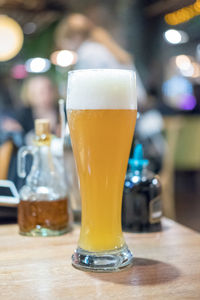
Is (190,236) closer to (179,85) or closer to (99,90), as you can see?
(99,90)

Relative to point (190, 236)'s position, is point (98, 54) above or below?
above

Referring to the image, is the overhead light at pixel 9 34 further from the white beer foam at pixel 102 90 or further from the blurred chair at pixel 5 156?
the white beer foam at pixel 102 90

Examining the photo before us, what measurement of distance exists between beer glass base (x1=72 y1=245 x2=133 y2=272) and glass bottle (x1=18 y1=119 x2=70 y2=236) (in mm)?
216

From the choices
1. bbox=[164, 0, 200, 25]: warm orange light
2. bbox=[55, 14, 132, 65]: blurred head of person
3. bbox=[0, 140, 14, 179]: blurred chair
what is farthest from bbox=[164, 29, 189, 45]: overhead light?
bbox=[0, 140, 14, 179]: blurred chair

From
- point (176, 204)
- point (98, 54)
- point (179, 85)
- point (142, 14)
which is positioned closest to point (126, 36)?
point (142, 14)

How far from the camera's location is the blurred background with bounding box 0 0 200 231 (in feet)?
11.1

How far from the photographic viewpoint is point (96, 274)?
67 cm

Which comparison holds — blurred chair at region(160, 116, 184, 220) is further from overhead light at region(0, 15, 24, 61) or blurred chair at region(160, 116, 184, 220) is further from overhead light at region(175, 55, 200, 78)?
overhead light at region(175, 55, 200, 78)

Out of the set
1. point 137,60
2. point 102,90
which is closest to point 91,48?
point 102,90

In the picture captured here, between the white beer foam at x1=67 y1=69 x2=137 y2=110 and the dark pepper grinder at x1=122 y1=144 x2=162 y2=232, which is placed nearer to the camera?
the white beer foam at x1=67 y1=69 x2=137 y2=110

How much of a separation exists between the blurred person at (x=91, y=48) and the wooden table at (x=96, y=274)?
7.44ft

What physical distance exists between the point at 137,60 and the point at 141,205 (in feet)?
20.9

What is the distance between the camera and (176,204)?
4625 millimetres

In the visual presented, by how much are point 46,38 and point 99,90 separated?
7.97 m
